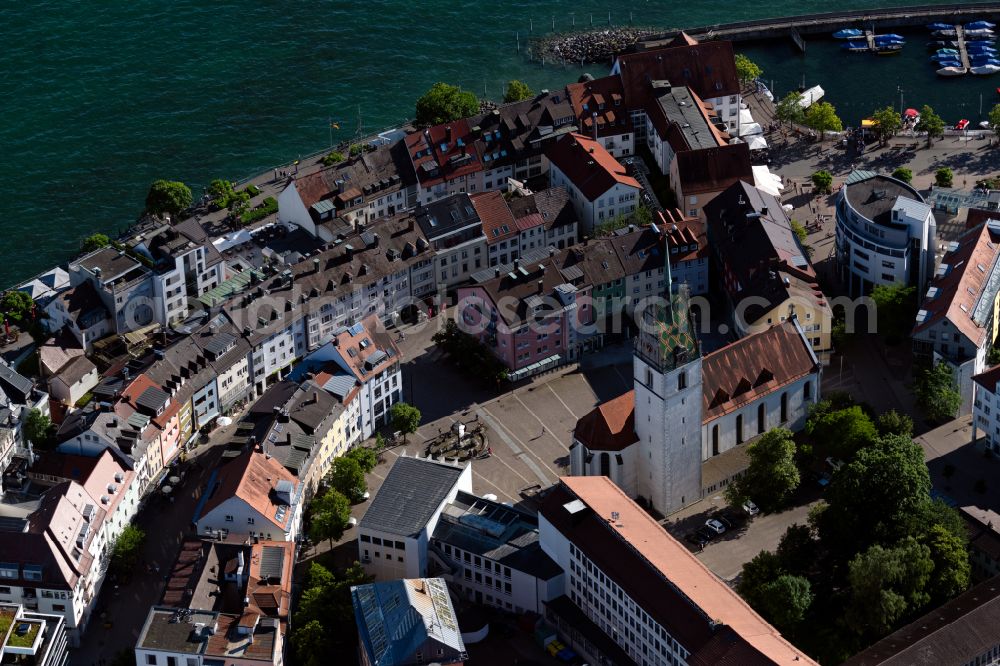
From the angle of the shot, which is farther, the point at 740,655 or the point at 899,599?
the point at 899,599

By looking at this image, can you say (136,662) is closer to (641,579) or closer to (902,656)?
(641,579)

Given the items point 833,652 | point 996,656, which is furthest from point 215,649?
point 996,656

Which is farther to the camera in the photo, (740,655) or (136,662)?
(136,662)

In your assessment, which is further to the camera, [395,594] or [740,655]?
[395,594]

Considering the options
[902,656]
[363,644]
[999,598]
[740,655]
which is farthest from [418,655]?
[999,598]

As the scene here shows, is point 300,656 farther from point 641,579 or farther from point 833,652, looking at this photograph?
point 833,652

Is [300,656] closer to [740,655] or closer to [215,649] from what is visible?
[215,649]

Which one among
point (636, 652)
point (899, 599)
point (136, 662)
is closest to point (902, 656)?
point (899, 599)
